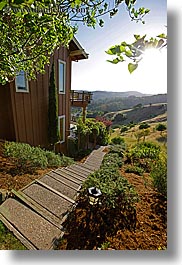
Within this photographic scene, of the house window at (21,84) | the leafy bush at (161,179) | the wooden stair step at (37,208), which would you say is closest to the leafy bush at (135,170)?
the leafy bush at (161,179)

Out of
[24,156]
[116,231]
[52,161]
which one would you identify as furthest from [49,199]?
[52,161]

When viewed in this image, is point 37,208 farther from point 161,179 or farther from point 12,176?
point 161,179

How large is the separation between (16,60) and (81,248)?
177 centimetres

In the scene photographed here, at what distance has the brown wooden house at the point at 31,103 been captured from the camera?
3404mm

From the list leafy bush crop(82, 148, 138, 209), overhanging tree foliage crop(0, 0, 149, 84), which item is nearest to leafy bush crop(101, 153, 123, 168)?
leafy bush crop(82, 148, 138, 209)

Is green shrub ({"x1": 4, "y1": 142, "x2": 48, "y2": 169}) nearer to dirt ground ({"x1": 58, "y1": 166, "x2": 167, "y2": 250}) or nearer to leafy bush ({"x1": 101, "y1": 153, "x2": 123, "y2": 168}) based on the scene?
leafy bush ({"x1": 101, "y1": 153, "x2": 123, "y2": 168})

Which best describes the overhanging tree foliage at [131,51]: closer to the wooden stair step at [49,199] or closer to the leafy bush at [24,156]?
the wooden stair step at [49,199]

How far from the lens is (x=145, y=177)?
2.71m

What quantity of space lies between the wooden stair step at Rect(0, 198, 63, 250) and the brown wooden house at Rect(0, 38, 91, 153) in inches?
71.1

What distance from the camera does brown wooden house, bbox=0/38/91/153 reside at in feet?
11.2

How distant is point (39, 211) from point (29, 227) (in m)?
0.20

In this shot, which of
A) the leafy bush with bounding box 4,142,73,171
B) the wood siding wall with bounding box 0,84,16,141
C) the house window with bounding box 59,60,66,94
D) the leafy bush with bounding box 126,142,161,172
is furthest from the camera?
the house window with bounding box 59,60,66,94

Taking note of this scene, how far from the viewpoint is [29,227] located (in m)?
1.68

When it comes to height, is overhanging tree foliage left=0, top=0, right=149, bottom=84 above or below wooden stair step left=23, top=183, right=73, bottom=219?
above
